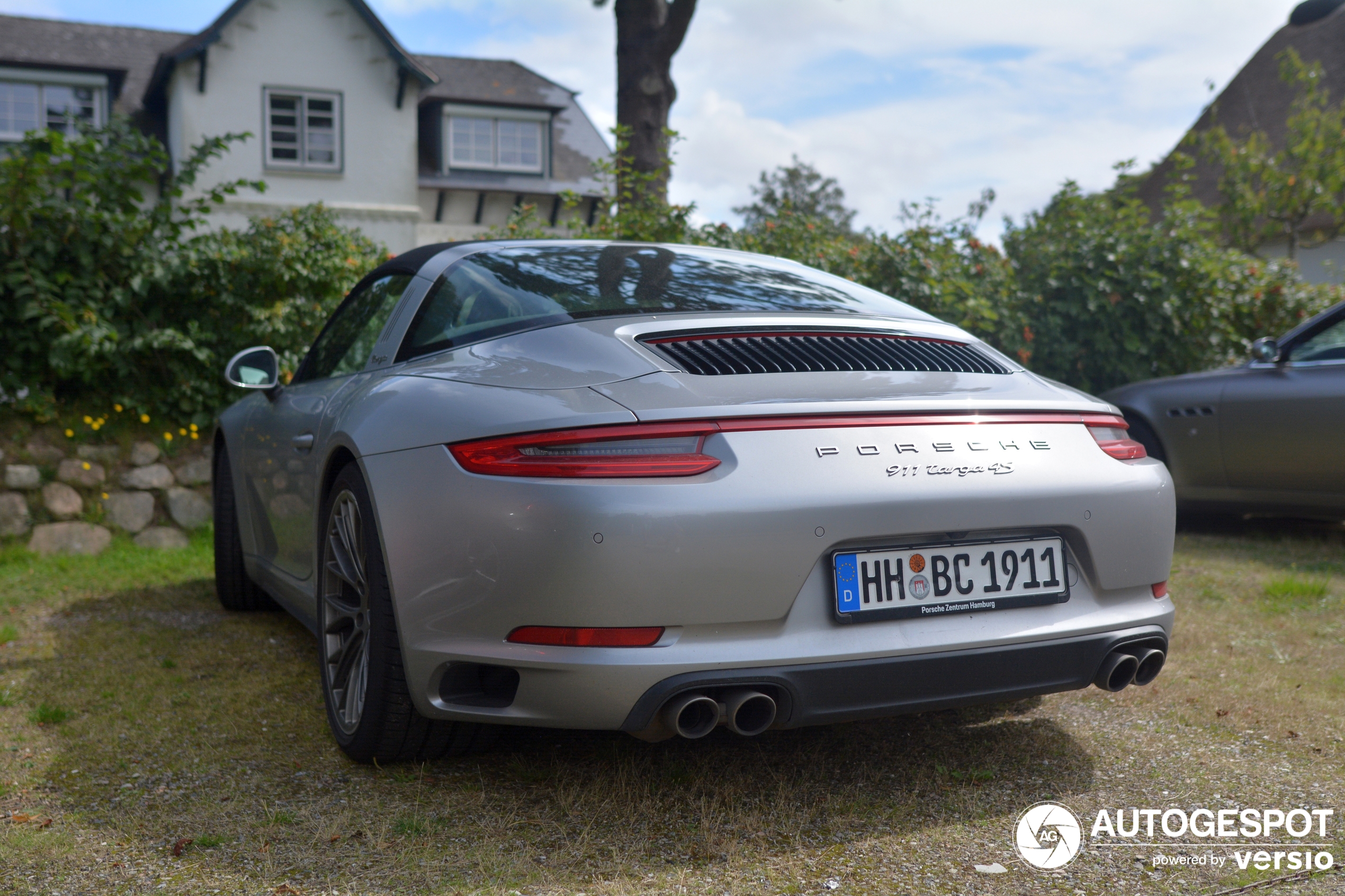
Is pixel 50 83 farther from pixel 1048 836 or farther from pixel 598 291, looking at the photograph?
pixel 1048 836

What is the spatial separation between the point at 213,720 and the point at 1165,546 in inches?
106

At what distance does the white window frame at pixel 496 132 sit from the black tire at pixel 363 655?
24.1 m

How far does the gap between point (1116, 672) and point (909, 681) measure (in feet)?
1.92

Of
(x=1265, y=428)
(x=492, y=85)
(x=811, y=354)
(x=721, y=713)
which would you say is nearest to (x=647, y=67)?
(x=1265, y=428)

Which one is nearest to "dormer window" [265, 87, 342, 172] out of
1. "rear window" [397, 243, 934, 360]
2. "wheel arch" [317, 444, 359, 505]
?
"rear window" [397, 243, 934, 360]

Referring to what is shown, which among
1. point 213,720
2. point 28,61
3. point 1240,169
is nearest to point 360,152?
point 28,61

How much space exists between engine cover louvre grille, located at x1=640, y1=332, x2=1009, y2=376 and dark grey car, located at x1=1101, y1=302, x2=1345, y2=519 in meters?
3.24

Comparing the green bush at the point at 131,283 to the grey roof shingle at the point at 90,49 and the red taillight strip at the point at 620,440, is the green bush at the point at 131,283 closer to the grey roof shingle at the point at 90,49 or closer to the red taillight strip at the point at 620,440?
the red taillight strip at the point at 620,440

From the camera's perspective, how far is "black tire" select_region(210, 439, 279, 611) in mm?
4820

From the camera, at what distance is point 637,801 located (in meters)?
2.64

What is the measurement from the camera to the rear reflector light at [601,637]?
225cm

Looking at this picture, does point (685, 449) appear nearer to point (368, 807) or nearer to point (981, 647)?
point (981, 647)

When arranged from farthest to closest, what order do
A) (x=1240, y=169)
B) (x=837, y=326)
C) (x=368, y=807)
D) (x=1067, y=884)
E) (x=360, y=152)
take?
(x=360, y=152) → (x=1240, y=169) → (x=837, y=326) → (x=368, y=807) → (x=1067, y=884)

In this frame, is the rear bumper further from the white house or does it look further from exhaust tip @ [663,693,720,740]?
the white house
